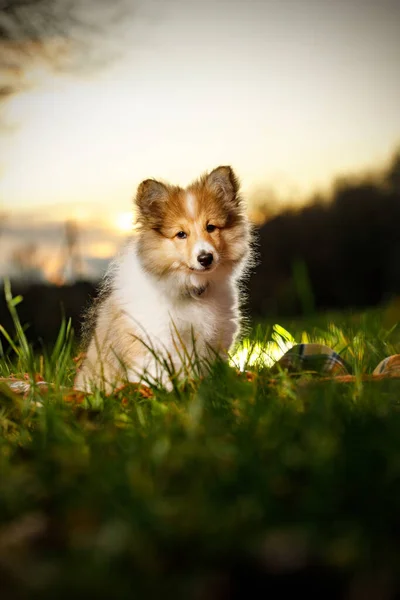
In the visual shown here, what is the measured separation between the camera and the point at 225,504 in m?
1.48

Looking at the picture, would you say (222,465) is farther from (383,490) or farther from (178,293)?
(178,293)

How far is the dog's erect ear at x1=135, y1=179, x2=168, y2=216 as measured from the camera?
428 cm

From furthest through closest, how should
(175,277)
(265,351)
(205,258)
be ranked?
(175,277) → (205,258) → (265,351)

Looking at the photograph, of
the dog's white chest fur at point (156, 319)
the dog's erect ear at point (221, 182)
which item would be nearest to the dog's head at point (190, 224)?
the dog's erect ear at point (221, 182)

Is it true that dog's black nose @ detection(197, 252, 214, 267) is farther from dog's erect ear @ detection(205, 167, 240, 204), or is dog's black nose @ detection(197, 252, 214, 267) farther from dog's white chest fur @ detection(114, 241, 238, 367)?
dog's erect ear @ detection(205, 167, 240, 204)

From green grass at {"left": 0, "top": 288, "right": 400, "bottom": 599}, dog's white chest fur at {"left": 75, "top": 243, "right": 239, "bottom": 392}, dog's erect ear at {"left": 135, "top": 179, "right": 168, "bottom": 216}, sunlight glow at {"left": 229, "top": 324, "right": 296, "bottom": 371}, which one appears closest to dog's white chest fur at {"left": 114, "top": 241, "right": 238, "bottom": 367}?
dog's white chest fur at {"left": 75, "top": 243, "right": 239, "bottom": 392}

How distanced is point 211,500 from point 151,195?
3052 mm

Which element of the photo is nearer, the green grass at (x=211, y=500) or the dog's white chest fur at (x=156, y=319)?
the green grass at (x=211, y=500)

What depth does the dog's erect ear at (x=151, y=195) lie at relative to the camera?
428cm

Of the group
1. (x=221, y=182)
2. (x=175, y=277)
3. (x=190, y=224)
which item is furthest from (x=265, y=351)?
(x=221, y=182)

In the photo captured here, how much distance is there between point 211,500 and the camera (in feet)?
4.87

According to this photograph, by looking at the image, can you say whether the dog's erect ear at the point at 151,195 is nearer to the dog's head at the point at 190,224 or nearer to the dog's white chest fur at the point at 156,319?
the dog's head at the point at 190,224

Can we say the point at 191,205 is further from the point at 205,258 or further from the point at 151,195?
the point at 205,258

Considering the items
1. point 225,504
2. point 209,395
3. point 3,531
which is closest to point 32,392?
point 209,395
